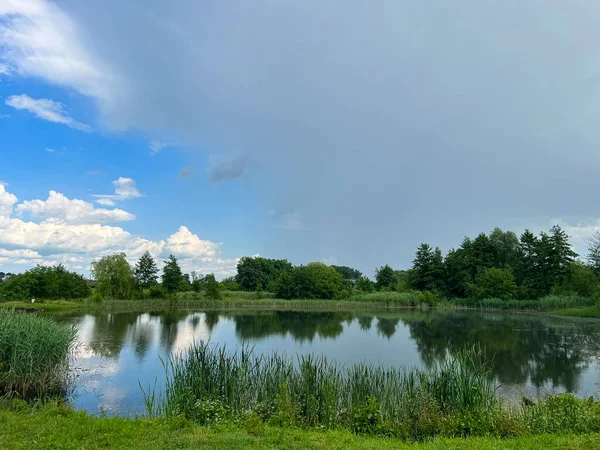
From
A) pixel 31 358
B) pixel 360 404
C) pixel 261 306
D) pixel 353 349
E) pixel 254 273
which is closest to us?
pixel 360 404

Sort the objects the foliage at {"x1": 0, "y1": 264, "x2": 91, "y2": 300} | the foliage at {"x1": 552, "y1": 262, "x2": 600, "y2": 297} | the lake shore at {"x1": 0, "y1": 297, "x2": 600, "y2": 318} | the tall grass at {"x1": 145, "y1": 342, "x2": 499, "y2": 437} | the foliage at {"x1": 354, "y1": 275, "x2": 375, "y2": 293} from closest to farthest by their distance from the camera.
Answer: the tall grass at {"x1": 145, "y1": 342, "x2": 499, "y2": 437}
the lake shore at {"x1": 0, "y1": 297, "x2": 600, "y2": 318}
the foliage at {"x1": 0, "y1": 264, "x2": 91, "y2": 300}
the foliage at {"x1": 552, "y1": 262, "x2": 600, "y2": 297}
the foliage at {"x1": 354, "y1": 275, "x2": 375, "y2": 293}

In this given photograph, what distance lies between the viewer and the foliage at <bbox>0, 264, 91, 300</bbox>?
44.6m

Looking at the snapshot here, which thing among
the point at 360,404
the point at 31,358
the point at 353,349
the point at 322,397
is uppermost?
the point at 31,358

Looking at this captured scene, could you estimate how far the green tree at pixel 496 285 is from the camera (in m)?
59.6

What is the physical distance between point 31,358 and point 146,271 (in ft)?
180

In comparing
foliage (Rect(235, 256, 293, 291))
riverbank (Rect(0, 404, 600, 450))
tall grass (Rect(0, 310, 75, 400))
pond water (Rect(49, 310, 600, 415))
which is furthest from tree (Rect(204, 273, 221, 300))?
riverbank (Rect(0, 404, 600, 450))

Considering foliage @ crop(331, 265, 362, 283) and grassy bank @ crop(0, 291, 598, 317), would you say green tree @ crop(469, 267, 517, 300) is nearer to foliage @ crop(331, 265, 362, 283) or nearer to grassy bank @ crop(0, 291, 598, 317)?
grassy bank @ crop(0, 291, 598, 317)

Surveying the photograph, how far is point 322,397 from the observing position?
9.13 metres

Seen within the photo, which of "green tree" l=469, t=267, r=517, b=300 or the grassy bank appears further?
"green tree" l=469, t=267, r=517, b=300

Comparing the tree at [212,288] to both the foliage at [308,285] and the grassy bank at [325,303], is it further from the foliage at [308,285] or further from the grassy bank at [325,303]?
the foliage at [308,285]

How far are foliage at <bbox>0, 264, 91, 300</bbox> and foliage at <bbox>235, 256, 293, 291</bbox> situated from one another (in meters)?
36.2

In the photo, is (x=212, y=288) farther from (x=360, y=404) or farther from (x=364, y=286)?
(x=360, y=404)

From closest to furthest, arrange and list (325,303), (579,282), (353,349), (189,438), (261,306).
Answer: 1. (189,438)
2. (353,349)
3. (579,282)
4. (261,306)
5. (325,303)

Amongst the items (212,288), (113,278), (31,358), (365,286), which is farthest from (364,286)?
(31,358)
